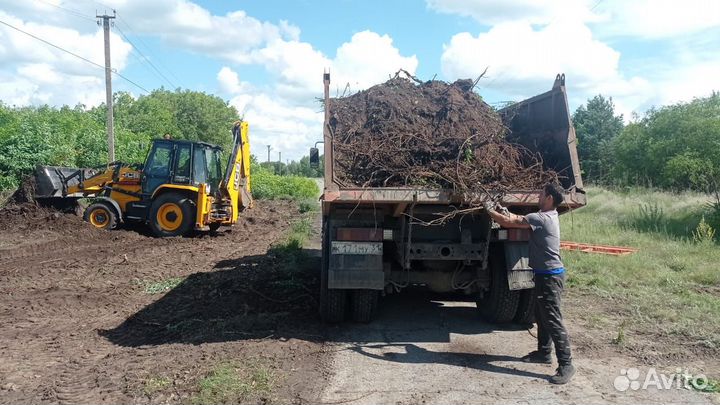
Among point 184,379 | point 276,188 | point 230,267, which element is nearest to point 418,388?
point 184,379

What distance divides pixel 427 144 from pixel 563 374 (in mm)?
2736

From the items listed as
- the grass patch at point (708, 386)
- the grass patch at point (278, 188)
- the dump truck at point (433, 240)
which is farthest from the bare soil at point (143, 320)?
the grass patch at point (278, 188)

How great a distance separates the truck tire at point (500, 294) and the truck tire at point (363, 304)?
1341 mm

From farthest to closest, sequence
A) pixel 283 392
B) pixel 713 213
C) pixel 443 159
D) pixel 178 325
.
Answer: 1. pixel 713 213
2. pixel 178 325
3. pixel 443 159
4. pixel 283 392

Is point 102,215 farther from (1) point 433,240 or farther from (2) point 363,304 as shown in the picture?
(1) point 433,240

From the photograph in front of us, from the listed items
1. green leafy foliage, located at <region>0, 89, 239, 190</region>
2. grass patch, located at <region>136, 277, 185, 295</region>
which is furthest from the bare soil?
green leafy foliage, located at <region>0, 89, 239, 190</region>

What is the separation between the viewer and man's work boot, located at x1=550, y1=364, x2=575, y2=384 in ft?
16.1

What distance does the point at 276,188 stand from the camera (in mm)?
35688

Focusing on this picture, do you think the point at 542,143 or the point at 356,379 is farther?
the point at 542,143

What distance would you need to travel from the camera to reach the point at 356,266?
604 cm

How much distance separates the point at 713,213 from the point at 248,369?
13.5 metres

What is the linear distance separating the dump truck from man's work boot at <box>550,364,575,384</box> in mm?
1143

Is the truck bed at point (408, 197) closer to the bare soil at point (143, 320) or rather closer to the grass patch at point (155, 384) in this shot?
the bare soil at point (143, 320)

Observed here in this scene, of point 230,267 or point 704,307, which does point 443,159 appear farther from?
point 230,267
